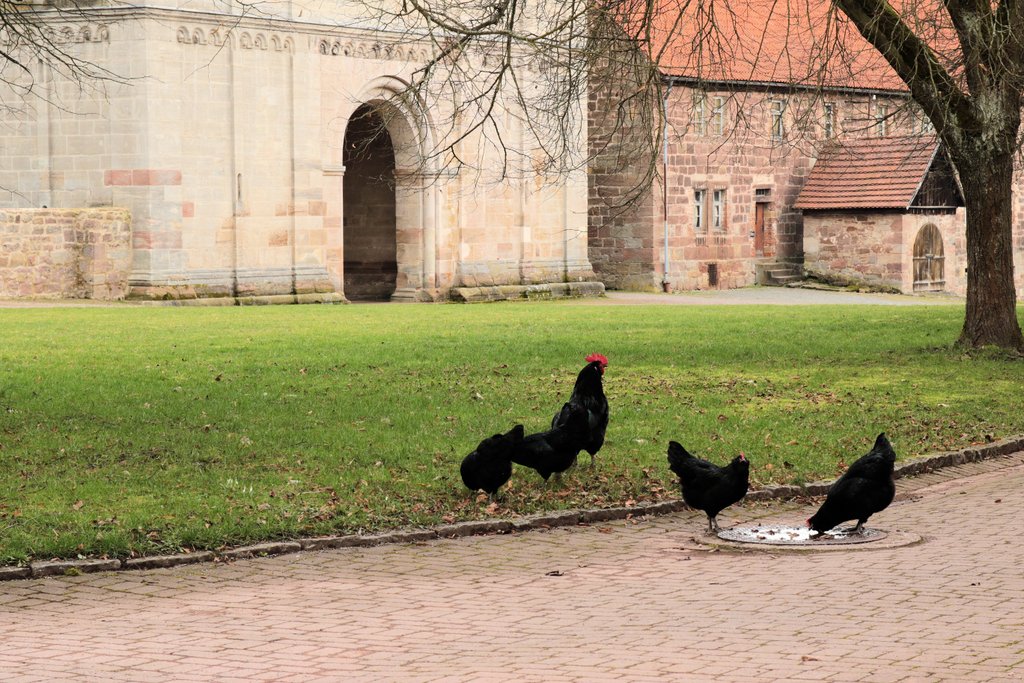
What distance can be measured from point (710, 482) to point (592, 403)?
1.76m

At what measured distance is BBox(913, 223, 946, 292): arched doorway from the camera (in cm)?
4672

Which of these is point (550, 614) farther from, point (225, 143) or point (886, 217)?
point (886, 217)

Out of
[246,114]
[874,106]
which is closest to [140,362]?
[246,114]

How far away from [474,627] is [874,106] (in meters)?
43.8

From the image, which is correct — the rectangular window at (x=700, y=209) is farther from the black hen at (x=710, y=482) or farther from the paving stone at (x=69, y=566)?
the paving stone at (x=69, y=566)

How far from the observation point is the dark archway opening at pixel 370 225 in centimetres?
4141

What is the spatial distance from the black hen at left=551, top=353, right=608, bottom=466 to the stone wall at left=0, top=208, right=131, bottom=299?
22.0m

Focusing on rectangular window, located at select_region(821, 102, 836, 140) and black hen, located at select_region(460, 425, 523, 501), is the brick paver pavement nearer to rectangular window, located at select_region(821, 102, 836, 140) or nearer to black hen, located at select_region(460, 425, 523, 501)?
black hen, located at select_region(460, 425, 523, 501)

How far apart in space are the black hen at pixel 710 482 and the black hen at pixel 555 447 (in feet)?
Result: 3.92

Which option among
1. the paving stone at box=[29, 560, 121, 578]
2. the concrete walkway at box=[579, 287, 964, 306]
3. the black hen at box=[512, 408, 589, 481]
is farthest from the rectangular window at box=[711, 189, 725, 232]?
the paving stone at box=[29, 560, 121, 578]

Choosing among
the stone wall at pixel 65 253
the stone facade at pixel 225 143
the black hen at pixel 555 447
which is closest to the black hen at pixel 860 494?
the black hen at pixel 555 447

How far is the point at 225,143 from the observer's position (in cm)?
3400

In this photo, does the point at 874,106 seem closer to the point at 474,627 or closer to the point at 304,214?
the point at 304,214

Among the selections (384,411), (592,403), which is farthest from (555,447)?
(384,411)
